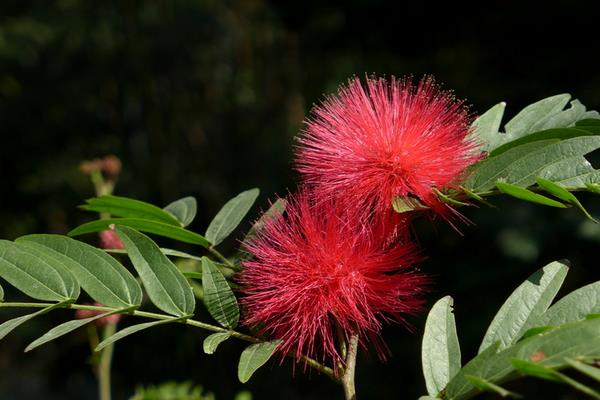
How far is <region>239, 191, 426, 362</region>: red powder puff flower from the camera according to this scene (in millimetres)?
1019

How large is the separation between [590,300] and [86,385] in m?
7.61

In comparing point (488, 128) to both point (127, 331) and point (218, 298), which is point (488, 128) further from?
point (127, 331)

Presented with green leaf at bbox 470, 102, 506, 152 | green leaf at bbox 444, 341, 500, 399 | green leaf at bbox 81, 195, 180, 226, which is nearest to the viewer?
green leaf at bbox 444, 341, 500, 399

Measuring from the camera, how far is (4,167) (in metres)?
8.12

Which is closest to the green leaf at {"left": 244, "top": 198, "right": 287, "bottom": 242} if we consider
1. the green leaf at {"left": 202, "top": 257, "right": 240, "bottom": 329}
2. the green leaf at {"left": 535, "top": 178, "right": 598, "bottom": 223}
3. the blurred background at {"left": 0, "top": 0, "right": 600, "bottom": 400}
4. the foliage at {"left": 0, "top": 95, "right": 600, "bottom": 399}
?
the foliage at {"left": 0, "top": 95, "right": 600, "bottom": 399}

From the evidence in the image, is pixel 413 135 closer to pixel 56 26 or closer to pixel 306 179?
pixel 306 179

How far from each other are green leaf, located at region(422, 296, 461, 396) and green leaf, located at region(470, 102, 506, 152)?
0.92 ft

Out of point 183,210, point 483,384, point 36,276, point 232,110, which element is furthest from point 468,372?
point 232,110

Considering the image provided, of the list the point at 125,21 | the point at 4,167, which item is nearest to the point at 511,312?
the point at 125,21

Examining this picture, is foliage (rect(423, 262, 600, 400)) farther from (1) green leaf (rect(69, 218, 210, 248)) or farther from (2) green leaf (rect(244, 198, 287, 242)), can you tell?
(1) green leaf (rect(69, 218, 210, 248))

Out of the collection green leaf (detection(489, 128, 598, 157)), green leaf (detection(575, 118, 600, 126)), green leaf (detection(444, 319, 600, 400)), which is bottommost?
green leaf (detection(444, 319, 600, 400))

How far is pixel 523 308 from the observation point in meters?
0.94

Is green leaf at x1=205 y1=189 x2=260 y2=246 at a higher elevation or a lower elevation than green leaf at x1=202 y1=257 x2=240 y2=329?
higher

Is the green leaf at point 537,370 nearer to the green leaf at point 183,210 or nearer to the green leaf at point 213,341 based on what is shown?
the green leaf at point 213,341
